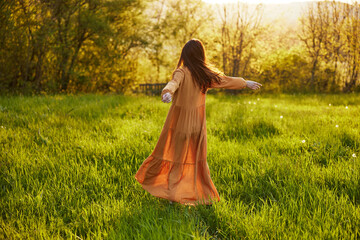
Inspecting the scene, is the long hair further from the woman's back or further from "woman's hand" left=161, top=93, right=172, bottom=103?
"woman's hand" left=161, top=93, right=172, bottom=103

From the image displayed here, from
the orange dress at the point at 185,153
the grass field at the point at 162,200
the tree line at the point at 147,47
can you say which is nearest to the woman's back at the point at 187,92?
the orange dress at the point at 185,153

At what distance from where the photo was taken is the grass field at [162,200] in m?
2.25

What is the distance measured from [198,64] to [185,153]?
0.95 meters

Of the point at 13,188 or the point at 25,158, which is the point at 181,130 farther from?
the point at 25,158

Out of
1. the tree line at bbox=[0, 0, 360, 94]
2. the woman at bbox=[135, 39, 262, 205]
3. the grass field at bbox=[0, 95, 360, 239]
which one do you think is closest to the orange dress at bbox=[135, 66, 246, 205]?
the woman at bbox=[135, 39, 262, 205]

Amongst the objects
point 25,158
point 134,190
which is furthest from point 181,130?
point 25,158

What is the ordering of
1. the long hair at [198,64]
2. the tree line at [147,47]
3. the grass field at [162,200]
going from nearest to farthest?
the grass field at [162,200] → the long hair at [198,64] → the tree line at [147,47]

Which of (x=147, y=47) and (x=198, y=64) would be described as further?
(x=147, y=47)

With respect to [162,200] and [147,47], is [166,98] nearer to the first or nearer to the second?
[162,200]

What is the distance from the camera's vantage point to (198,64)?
2.74 m

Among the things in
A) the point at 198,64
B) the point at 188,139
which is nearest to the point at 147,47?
the point at 198,64

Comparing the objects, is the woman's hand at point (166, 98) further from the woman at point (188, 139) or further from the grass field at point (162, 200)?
the grass field at point (162, 200)

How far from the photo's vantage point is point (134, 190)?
9.77 ft

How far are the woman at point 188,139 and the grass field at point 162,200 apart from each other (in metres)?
0.16
